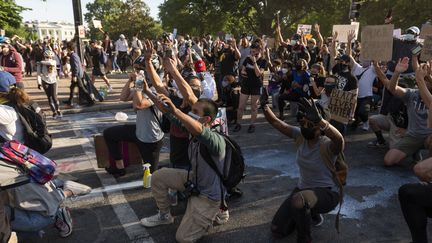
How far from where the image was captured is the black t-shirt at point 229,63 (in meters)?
9.33

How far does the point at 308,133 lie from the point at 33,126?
304cm

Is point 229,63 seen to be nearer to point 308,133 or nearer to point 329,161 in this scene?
point 308,133

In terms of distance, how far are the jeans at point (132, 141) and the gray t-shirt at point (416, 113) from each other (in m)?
3.62

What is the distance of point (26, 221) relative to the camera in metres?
3.44

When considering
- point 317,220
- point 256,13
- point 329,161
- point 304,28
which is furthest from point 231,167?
point 256,13

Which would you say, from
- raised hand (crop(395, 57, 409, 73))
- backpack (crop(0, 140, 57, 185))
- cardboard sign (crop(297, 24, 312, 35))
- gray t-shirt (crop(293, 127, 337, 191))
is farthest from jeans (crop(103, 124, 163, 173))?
cardboard sign (crop(297, 24, 312, 35))

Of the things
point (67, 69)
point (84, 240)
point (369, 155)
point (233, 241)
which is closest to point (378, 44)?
point (369, 155)

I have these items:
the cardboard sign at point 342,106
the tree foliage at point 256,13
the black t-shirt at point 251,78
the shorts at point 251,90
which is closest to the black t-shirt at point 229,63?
the black t-shirt at point 251,78

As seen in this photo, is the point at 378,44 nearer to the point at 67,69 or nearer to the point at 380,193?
the point at 380,193

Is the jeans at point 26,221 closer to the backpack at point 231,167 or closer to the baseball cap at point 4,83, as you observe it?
the baseball cap at point 4,83

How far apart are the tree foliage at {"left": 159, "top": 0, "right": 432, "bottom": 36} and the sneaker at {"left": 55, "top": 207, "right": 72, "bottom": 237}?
3256 cm

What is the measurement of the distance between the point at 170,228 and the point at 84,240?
0.89 m

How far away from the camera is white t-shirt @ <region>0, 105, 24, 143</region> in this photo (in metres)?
3.84

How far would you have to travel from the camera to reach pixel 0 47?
28.9 feet
